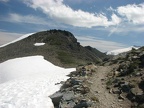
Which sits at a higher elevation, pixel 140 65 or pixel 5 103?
pixel 140 65

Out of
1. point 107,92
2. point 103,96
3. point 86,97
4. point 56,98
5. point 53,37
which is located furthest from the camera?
point 53,37

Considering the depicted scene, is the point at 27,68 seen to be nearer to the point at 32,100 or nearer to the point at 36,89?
the point at 36,89

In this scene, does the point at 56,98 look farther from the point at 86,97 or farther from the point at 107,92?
the point at 107,92

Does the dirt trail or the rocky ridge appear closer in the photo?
the dirt trail

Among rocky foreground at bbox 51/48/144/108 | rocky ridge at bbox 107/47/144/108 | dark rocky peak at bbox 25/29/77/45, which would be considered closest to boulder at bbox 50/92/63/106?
rocky foreground at bbox 51/48/144/108

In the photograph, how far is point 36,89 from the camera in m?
29.7

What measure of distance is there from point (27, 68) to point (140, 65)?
92.6 ft

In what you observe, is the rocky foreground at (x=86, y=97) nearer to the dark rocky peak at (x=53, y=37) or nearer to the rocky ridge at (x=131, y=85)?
the rocky ridge at (x=131, y=85)

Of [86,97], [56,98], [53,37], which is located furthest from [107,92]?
[53,37]

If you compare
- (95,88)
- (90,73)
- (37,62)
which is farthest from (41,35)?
(95,88)

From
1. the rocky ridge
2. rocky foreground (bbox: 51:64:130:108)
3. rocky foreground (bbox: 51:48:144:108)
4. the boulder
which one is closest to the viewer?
rocky foreground (bbox: 51:64:130:108)

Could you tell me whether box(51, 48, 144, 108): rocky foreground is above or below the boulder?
above

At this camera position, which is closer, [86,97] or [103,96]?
[86,97]

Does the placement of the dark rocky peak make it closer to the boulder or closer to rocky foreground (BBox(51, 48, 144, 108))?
rocky foreground (BBox(51, 48, 144, 108))
